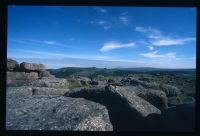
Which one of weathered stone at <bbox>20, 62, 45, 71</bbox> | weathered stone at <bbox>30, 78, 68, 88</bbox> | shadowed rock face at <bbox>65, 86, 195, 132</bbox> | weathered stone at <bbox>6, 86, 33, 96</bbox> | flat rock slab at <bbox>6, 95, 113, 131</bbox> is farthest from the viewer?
weathered stone at <bbox>20, 62, 45, 71</bbox>

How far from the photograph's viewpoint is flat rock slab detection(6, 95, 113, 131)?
5.47 metres

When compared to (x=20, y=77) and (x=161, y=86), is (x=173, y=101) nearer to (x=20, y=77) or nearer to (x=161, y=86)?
(x=161, y=86)

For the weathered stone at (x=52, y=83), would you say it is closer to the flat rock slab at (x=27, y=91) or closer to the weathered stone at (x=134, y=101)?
the flat rock slab at (x=27, y=91)

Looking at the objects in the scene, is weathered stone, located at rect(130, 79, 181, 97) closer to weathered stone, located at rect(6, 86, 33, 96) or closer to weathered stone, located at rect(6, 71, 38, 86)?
weathered stone, located at rect(6, 86, 33, 96)

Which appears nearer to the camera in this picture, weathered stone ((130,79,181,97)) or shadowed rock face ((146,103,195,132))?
shadowed rock face ((146,103,195,132))

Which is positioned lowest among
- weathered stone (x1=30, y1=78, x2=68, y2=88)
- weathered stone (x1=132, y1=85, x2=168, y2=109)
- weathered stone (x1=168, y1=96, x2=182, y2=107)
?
weathered stone (x1=168, y1=96, x2=182, y2=107)

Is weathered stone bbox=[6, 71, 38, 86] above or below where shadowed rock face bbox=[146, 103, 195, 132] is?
above

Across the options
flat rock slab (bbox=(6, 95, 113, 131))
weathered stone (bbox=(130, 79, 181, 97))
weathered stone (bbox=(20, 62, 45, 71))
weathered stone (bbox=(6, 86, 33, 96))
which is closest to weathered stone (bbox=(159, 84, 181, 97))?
weathered stone (bbox=(130, 79, 181, 97))

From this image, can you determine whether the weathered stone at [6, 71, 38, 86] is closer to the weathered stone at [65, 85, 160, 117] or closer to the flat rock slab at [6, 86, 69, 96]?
the flat rock slab at [6, 86, 69, 96]

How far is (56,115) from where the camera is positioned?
18.8 ft

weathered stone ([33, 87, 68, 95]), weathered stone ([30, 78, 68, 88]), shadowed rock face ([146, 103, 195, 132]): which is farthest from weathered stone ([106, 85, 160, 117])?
weathered stone ([30, 78, 68, 88])

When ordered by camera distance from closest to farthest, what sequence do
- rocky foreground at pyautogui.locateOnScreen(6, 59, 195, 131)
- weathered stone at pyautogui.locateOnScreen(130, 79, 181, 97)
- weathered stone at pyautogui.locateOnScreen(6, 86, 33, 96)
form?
1. rocky foreground at pyautogui.locateOnScreen(6, 59, 195, 131)
2. weathered stone at pyautogui.locateOnScreen(6, 86, 33, 96)
3. weathered stone at pyautogui.locateOnScreen(130, 79, 181, 97)

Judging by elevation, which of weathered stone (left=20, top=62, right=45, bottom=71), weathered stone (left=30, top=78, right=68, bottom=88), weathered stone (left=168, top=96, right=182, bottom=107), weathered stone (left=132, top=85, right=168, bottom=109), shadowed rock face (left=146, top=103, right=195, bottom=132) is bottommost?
shadowed rock face (left=146, top=103, right=195, bottom=132)

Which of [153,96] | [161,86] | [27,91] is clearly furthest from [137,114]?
Answer: [161,86]
